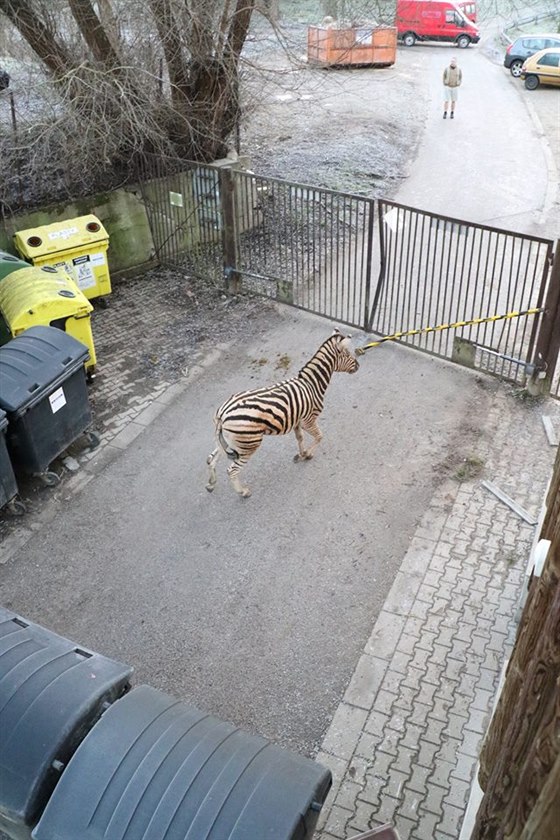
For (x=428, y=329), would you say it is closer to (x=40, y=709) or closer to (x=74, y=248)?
(x=74, y=248)

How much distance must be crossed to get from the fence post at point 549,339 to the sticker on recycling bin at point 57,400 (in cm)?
502

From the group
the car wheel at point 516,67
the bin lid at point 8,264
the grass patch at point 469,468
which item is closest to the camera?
the grass patch at point 469,468

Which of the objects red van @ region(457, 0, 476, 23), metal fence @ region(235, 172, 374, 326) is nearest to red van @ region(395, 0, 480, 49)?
red van @ region(457, 0, 476, 23)

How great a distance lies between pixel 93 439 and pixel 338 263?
496cm

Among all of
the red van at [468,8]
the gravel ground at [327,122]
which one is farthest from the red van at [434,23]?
the gravel ground at [327,122]

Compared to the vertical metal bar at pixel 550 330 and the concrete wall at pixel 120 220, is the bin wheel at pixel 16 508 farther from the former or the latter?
the vertical metal bar at pixel 550 330

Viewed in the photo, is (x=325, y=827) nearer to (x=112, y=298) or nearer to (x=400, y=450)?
(x=400, y=450)

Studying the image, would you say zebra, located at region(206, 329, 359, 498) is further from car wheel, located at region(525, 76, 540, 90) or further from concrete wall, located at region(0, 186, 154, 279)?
car wheel, located at region(525, 76, 540, 90)

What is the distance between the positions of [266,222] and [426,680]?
7419 mm

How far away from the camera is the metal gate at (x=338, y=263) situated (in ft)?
30.2

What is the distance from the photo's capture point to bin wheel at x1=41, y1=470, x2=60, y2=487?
7516 millimetres

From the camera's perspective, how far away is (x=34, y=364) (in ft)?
23.5

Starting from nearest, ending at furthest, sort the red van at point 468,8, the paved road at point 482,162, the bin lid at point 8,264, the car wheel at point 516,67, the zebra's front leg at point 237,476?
the zebra's front leg at point 237,476 < the bin lid at point 8,264 < the paved road at point 482,162 < the car wheel at point 516,67 < the red van at point 468,8

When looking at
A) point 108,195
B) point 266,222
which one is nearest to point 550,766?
point 266,222
